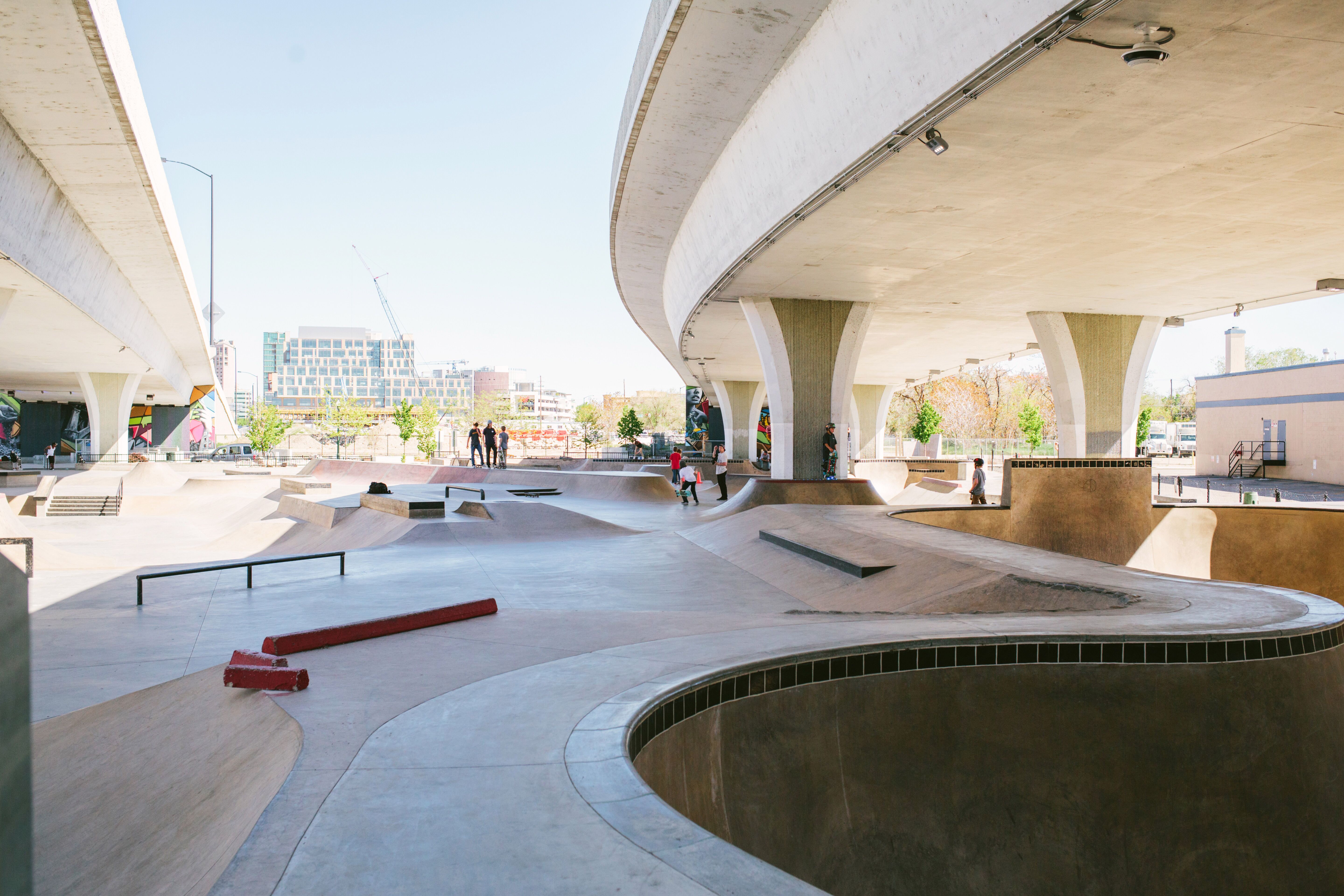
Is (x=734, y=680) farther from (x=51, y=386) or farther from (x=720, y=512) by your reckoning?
(x=51, y=386)

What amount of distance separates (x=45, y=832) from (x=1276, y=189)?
15.0 m

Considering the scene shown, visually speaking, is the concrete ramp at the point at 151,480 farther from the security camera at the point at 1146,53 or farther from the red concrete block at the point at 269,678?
the security camera at the point at 1146,53

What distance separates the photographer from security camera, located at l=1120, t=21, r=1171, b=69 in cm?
675

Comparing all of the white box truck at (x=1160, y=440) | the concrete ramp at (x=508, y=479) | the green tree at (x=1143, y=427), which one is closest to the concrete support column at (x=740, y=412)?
the concrete ramp at (x=508, y=479)

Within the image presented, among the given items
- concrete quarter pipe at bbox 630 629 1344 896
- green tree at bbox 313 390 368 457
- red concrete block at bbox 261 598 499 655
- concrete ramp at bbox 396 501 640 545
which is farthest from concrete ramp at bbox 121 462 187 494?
concrete quarter pipe at bbox 630 629 1344 896

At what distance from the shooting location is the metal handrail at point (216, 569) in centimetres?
923

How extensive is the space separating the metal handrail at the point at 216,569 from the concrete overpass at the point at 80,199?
268 inches

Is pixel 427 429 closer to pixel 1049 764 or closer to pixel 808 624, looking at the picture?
pixel 808 624

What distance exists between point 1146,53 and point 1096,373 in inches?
710

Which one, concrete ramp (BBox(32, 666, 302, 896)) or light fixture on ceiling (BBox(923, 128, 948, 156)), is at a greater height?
light fixture on ceiling (BBox(923, 128, 948, 156))

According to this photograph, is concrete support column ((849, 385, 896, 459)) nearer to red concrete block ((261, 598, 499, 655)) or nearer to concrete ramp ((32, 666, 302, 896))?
red concrete block ((261, 598, 499, 655))

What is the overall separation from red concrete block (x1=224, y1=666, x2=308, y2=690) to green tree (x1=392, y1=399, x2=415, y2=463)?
180ft

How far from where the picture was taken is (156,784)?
445 centimetres

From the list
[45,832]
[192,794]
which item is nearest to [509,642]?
[192,794]
